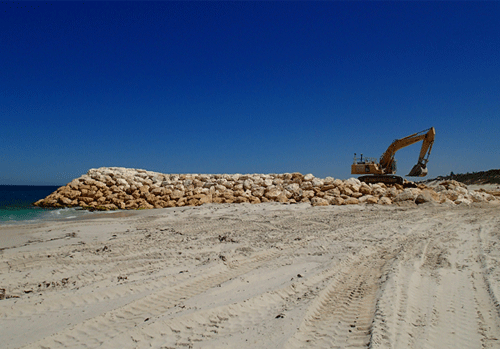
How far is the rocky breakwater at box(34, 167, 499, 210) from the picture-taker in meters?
12.0

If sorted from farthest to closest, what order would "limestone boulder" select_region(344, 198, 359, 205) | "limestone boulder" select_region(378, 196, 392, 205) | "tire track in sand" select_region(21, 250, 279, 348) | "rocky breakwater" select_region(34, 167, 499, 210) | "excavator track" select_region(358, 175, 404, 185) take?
1. "excavator track" select_region(358, 175, 404, 185)
2. "rocky breakwater" select_region(34, 167, 499, 210)
3. "limestone boulder" select_region(344, 198, 359, 205)
4. "limestone boulder" select_region(378, 196, 392, 205)
5. "tire track in sand" select_region(21, 250, 279, 348)

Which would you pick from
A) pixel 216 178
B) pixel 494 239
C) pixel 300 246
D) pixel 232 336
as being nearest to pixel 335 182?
pixel 216 178

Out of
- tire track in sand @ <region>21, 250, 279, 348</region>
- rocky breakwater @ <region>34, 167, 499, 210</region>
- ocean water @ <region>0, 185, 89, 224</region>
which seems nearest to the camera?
tire track in sand @ <region>21, 250, 279, 348</region>

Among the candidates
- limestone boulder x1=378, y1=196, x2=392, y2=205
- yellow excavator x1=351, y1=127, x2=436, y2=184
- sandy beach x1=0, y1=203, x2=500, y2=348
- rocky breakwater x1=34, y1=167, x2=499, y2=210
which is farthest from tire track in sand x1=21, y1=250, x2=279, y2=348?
yellow excavator x1=351, y1=127, x2=436, y2=184

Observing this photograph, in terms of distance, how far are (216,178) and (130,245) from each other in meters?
10.9

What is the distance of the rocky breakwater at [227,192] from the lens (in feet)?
39.5

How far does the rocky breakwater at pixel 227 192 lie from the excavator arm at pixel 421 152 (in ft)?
11.1

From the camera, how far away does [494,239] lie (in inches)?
208

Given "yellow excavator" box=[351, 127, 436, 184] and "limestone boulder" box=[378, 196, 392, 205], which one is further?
"yellow excavator" box=[351, 127, 436, 184]

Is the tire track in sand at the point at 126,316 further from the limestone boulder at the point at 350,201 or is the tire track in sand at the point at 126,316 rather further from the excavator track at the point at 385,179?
the excavator track at the point at 385,179

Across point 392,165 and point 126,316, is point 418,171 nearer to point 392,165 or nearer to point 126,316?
point 392,165

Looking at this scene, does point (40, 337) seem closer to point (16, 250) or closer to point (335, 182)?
point (16, 250)

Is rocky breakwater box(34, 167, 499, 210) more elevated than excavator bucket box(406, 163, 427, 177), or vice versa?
excavator bucket box(406, 163, 427, 177)

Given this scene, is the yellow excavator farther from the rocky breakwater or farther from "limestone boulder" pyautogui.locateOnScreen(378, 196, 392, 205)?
"limestone boulder" pyautogui.locateOnScreen(378, 196, 392, 205)
